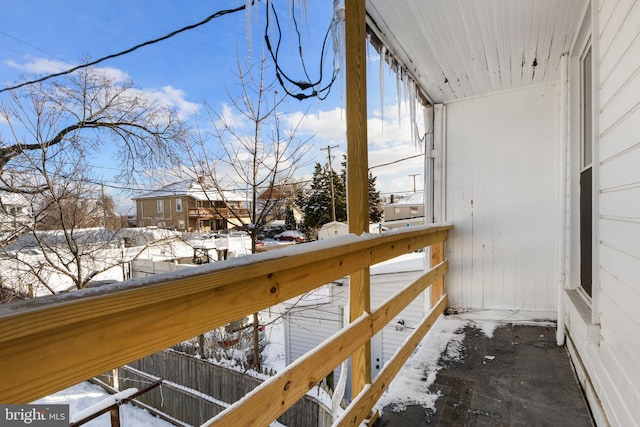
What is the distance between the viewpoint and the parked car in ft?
24.9

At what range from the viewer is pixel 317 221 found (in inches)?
308

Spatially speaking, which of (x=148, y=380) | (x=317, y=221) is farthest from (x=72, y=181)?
(x=317, y=221)

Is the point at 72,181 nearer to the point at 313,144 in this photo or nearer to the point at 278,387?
the point at 313,144

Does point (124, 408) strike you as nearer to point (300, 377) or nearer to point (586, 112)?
point (300, 377)

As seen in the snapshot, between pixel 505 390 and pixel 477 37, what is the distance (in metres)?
2.25

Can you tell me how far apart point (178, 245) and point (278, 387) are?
687 centimetres

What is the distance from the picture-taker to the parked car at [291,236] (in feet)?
24.9

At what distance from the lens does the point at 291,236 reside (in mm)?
7738

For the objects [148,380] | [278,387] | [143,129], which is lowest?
[148,380]

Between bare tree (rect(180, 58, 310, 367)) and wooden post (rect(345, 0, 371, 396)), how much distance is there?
15.6 ft

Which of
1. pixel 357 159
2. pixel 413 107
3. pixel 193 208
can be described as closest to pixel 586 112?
pixel 413 107

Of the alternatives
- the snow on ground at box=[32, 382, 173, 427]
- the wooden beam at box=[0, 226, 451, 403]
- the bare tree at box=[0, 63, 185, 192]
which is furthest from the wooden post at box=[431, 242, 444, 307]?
the bare tree at box=[0, 63, 185, 192]

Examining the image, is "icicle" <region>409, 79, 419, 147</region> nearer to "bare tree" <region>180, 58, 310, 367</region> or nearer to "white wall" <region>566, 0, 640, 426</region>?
"white wall" <region>566, 0, 640, 426</region>

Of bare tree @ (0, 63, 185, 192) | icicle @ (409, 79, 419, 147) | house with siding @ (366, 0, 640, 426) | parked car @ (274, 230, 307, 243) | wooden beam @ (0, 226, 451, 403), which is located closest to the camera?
wooden beam @ (0, 226, 451, 403)
